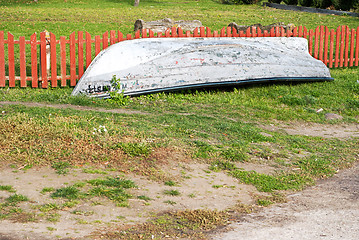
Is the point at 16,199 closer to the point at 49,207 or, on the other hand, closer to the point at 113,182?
the point at 49,207

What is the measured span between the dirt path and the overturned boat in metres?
4.50

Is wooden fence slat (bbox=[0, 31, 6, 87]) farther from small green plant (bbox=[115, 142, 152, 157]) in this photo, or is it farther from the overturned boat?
small green plant (bbox=[115, 142, 152, 157])

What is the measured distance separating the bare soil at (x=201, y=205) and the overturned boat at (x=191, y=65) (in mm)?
3561

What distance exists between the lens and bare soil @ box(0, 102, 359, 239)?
402cm

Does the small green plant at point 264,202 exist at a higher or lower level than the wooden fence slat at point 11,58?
lower

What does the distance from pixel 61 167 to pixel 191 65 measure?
477cm

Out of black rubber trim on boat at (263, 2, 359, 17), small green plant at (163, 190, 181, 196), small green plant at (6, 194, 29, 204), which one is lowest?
small green plant at (163, 190, 181, 196)

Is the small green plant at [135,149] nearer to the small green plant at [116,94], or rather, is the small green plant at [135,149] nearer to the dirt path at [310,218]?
the dirt path at [310,218]

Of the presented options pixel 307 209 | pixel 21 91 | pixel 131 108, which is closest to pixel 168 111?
pixel 131 108

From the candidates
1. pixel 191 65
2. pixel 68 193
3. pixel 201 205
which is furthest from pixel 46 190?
pixel 191 65

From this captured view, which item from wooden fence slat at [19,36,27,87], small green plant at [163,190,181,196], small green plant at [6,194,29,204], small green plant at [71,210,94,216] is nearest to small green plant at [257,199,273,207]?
small green plant at [163,190,181,196]

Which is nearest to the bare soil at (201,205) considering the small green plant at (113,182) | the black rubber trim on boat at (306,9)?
the small green plant at (113,182)

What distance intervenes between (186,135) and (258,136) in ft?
3.80

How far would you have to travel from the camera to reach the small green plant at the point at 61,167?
5.17m
